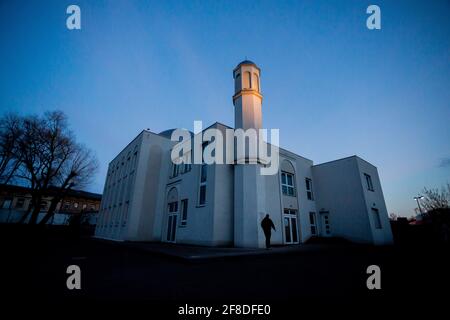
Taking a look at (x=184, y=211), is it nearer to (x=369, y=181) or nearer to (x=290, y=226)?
(x=290, y=226)

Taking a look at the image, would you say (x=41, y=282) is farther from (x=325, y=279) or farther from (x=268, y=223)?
(x=268, y=223)

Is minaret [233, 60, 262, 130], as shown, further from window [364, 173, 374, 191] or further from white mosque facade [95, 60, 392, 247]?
window [364, 173, 374, 191]

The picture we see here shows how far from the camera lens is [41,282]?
4.12 m

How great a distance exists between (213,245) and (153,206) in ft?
28.4

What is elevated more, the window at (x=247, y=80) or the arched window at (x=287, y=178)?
the window at (x=247, y=80)

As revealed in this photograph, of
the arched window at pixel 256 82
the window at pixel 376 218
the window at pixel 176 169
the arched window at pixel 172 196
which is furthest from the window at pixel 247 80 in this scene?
the window at pixel 376 218

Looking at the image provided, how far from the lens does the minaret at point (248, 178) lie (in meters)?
11.4

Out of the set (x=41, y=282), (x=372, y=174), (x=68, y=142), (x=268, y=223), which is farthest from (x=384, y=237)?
(x=68, y=142)

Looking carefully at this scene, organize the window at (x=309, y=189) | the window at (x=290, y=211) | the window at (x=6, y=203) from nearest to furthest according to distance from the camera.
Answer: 1. the window at (x=290, y=211)
2. the window at (x=309, y=189)
3. the window at (x=6, y=203)

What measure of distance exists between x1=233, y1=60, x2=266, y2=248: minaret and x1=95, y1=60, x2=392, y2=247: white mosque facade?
56 mm

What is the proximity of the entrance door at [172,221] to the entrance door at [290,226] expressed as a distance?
27.5 ft

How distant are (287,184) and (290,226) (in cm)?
338

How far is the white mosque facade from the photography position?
39.8 feet

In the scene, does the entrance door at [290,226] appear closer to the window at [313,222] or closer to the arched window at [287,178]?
the arched window at [287,178]
